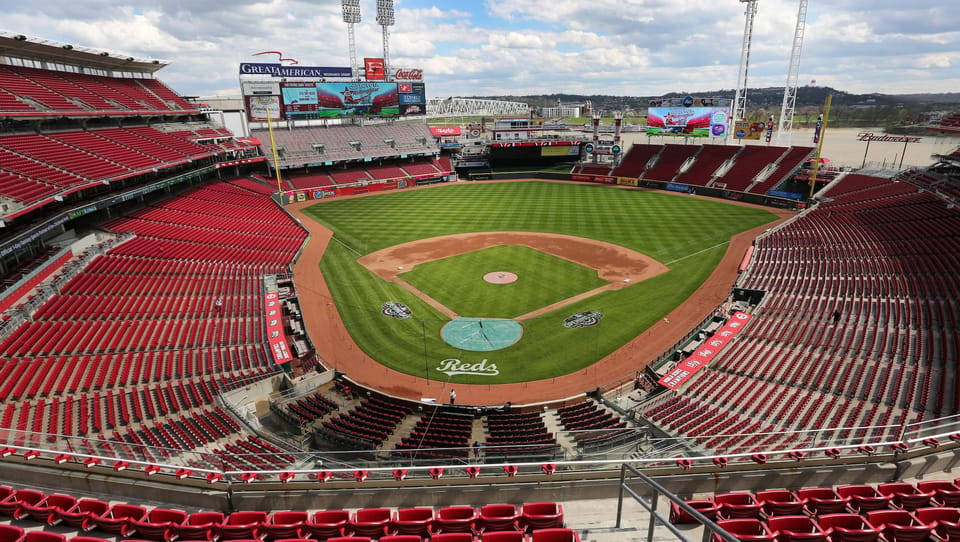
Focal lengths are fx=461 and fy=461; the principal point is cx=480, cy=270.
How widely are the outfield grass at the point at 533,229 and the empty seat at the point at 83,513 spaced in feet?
58.8

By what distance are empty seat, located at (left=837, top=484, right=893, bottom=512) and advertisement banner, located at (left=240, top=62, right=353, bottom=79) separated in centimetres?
8280

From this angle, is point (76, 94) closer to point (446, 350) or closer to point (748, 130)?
point (446, 350)

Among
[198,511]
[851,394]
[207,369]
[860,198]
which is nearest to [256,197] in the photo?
[207,369]

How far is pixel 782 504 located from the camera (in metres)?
9.12

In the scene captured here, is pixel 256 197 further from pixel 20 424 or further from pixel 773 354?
pixel 773 354

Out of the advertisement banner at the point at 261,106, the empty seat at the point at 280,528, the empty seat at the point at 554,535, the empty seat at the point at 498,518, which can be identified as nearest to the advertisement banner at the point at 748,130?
the advertisement banner at the point at 261,106

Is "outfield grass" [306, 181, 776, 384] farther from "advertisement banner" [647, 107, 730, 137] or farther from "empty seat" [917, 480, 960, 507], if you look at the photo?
"empty seat" [917, 480, 960, 507]

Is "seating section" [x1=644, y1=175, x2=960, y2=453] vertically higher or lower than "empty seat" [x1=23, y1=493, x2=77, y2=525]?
lower

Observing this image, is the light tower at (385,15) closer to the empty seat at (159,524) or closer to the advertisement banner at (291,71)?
the advertisement banner at (291,71)

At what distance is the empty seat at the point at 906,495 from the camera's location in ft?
30.5

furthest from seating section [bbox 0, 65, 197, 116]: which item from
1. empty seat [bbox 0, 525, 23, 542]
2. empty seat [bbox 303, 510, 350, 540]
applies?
empty seat [bbox 303, 510, 350, 540]

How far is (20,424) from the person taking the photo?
17812 mm

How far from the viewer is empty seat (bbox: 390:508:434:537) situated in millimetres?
9172

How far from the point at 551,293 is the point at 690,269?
1361 centimetres
